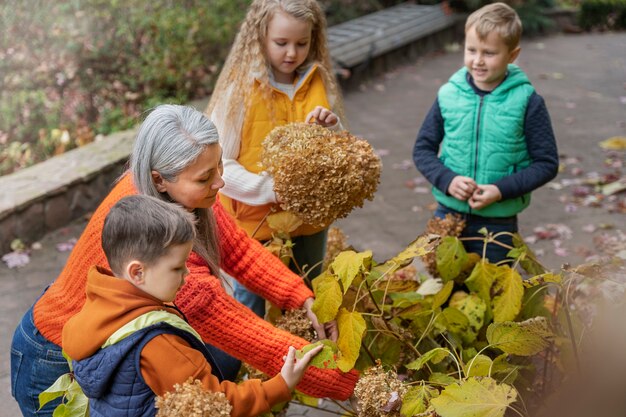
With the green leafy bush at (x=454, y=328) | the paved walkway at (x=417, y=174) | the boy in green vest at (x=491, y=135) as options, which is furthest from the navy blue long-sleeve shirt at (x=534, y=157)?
the paved walkway at (x=417, y=174)

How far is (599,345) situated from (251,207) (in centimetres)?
141

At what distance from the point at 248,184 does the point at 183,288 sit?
0.69 m

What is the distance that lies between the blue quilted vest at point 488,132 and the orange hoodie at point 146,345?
1.53 m

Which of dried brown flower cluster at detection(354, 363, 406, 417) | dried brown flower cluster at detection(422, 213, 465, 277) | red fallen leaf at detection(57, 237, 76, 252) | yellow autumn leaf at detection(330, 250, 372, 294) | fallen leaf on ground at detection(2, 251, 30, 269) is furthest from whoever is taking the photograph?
red fallen leaf at detection(57, 237, 76, 252)

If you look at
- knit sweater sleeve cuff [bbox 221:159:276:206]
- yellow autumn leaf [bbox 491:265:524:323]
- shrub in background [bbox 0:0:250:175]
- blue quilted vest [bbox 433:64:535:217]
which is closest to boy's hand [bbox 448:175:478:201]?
blue quilted vest [bbox 433:64:535:217]

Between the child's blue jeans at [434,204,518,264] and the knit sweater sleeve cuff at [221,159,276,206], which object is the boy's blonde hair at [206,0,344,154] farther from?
Answer: the child's blue jeans at [434,204,518,264]

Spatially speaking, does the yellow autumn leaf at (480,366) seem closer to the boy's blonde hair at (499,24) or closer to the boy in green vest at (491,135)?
the boy in green vest at (491,135)

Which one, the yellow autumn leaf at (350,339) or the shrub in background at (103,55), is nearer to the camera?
the yellow autumn leaf at (350,339)

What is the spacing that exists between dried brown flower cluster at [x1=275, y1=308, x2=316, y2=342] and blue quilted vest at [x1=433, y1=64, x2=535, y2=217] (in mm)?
1030

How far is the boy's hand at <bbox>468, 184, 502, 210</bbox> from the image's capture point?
290cm

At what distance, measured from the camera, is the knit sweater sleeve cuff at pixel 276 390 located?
188 centimetres

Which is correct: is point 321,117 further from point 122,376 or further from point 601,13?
point 601,13

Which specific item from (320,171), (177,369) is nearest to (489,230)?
(320,171)

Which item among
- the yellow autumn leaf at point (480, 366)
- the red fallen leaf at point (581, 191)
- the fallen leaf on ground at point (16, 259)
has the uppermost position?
the yellow autumn leaf at point (480, 366)
